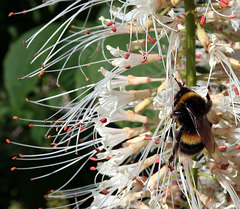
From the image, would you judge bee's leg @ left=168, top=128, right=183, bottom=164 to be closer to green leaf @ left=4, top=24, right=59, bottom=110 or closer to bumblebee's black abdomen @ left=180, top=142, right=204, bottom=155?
bumblebee's black abdomen @ left=180, top=142, right=204, bottom=155

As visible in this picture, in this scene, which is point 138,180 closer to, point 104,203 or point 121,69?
point 104,203

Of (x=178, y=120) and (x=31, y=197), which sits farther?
(x=31, y=197)

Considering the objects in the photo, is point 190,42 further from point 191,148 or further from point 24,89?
point 24,89

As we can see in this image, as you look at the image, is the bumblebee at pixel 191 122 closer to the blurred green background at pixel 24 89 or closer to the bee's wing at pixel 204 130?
the bee's wing at pixel 204 130

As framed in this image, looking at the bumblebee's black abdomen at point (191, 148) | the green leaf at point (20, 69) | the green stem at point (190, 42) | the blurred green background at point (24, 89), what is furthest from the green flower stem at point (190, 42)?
the green leaf at point (20, 69)

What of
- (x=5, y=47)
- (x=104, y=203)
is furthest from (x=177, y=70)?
(x=5, y=47)

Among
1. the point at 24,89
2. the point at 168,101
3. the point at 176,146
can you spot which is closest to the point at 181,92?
the point at 168,101
